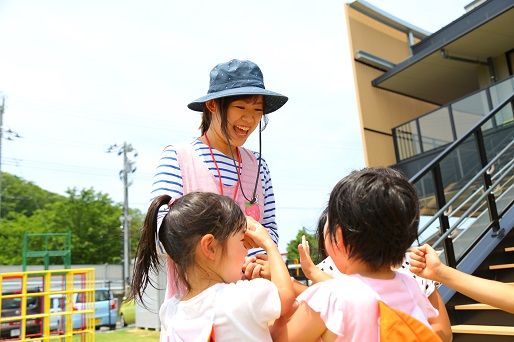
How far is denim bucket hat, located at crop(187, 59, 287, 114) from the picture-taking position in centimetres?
148

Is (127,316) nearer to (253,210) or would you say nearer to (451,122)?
(451,122)

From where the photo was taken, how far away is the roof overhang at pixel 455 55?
7895 millimetres

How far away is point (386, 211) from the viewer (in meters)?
1.14

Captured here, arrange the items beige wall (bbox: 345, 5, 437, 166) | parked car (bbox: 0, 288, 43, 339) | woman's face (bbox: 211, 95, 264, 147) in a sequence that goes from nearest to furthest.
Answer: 1. woman's face (bbox: 211, 95, 264, 147)
2. beige wall (bbox: 345, 5, 437, 166)
3. parked car (bbox: 0, 288, 43, 339)

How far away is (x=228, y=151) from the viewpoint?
160cm

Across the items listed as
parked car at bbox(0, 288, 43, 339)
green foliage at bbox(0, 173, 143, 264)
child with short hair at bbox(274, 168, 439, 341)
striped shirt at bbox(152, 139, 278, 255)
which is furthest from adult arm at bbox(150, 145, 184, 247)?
green foliage at bbox(0, 173, 143, 264)

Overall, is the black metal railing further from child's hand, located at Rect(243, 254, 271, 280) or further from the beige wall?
the beige wall

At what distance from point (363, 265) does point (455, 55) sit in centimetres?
906

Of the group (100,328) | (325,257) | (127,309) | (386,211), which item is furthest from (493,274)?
(127,309)

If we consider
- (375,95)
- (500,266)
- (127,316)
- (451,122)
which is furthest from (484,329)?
(127,316)

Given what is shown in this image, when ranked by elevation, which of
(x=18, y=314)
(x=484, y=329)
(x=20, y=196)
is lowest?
(x=18, y=314)

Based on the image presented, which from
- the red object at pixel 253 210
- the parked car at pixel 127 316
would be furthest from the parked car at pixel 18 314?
the red object at pixel 253 210

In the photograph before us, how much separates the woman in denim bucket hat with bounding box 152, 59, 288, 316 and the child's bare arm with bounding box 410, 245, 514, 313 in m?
0.50

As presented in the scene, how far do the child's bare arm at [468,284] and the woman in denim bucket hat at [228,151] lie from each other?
0.50m
